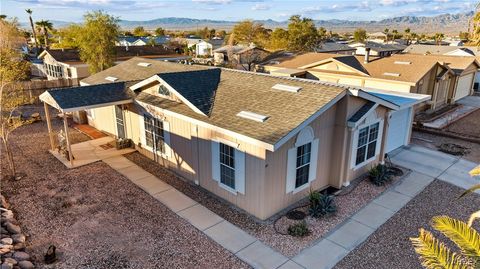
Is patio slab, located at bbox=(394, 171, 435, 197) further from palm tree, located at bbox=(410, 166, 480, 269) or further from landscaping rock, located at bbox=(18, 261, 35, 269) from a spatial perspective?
landscaping rock, located at bbox=(18, 261, 35, 269)

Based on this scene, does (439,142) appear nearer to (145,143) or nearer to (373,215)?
(373,215)

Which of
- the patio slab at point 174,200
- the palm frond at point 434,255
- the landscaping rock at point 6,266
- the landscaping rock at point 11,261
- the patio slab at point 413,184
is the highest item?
the palm frond at point 434,255

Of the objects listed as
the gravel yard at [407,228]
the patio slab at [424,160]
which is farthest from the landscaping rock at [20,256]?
the patio slab at [424,160]

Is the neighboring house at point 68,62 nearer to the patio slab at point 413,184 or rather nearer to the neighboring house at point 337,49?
the neighboring house at point 337,49

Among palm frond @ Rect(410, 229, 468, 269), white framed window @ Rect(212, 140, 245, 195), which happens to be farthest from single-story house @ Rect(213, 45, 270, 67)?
palm frond @ Rect(410, 229, 468, 269)

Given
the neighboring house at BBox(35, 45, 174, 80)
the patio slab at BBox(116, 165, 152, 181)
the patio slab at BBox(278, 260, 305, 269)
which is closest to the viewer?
the patio slab at BBox(278, 260, 305, 269)

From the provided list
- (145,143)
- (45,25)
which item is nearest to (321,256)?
(145,143)

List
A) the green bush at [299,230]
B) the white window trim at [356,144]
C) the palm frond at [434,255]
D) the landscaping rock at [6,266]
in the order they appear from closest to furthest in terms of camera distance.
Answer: the palm frond at [434,255], the landscaping rock at [6,266], the green bush at [299,230], the white window trim at [356,144]
